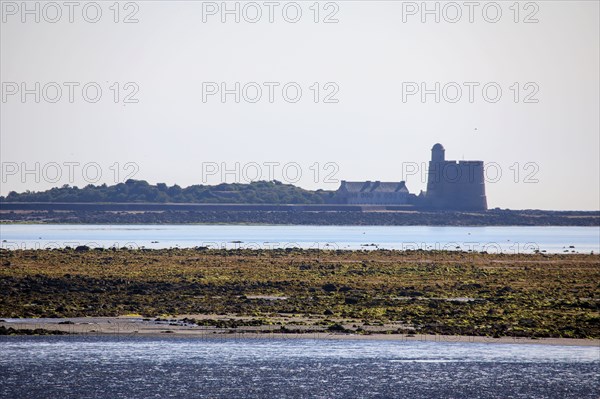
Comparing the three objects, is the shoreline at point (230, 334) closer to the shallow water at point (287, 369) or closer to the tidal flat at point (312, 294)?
the tidal flat at point (312, 294)

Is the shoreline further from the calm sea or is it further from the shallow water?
the calm sea

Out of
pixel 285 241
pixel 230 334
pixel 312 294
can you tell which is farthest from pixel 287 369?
pixel 285 241

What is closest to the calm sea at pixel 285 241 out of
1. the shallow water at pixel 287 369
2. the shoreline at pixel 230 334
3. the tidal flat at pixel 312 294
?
the tidal flat at pixel 312 294

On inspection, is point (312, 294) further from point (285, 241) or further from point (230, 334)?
point (285, 241)

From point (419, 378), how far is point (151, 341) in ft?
32.5

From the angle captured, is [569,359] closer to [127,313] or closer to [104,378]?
[104,378]

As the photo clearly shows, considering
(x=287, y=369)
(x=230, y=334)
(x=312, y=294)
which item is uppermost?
(x=312, y=294)

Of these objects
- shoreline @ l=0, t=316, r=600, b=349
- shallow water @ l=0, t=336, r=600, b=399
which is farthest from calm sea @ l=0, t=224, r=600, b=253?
shallow water @ l=0, t=336, r=600, b=399

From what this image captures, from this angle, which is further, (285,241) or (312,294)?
(285,241)

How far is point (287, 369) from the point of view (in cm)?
3086

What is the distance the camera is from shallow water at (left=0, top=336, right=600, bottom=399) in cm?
2833

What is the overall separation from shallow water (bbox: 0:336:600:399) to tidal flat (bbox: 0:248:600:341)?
2.46 meters

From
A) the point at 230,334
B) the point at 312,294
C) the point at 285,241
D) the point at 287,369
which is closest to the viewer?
the point at 287,369

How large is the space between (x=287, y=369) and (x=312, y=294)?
57.7 ft
